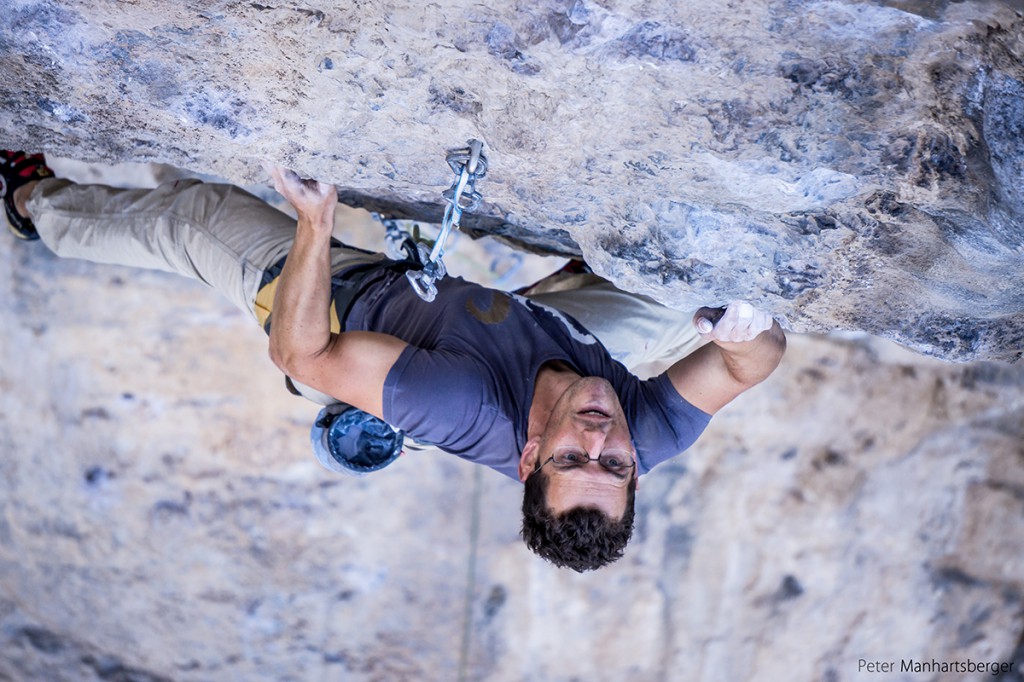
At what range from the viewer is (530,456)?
139cm

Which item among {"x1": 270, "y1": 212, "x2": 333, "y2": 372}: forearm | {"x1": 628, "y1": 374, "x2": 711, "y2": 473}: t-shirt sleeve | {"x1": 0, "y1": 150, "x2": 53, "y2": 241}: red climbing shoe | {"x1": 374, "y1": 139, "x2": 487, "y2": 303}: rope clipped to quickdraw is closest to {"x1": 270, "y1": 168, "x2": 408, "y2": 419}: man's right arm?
{"x1": 270, "y1": 212, "x2": 333, "y2": 372}: forearm

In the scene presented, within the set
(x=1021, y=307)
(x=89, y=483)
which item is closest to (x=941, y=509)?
(x=1021, y=307)

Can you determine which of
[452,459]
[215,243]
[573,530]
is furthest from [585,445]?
[452,459]

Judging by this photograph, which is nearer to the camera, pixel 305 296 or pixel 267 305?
pixel 305 296

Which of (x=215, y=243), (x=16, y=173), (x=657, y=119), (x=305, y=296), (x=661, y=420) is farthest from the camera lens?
(x=16, y=173)

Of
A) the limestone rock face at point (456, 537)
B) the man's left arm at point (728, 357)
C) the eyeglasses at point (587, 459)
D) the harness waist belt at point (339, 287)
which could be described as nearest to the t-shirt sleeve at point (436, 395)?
the eyeglasses at point (587, 459)

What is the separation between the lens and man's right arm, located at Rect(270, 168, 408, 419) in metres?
1.21

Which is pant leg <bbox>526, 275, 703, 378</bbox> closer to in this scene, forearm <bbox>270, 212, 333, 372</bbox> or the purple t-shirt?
the purple t-shirt

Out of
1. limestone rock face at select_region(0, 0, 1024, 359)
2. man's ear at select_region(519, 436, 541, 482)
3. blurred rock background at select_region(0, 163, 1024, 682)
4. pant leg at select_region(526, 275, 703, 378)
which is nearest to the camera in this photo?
limestone rock face at select_region(0, 0, 1024, 359)

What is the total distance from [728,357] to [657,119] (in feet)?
1.61

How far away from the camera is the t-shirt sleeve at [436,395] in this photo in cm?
130

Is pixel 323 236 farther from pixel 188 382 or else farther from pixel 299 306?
pixel 188 382

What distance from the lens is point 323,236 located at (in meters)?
1.21

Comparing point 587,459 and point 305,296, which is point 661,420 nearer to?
point 587,459
